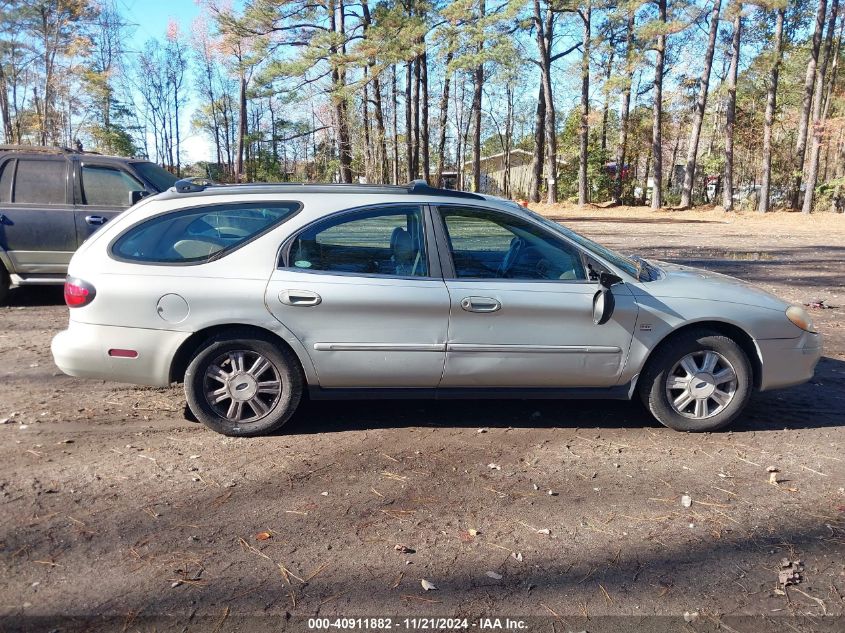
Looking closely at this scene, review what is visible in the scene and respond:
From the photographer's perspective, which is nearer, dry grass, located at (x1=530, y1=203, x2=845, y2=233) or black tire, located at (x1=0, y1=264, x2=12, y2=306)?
black tire, located at (x1=0, y1=264, x2=12, y2=306)

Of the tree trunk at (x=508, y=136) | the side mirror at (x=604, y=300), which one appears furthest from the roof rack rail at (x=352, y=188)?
the tree trunk at (x=508, y=136)

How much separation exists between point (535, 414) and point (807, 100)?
32969 millimetres

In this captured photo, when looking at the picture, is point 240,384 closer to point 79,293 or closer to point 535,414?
point 79,293

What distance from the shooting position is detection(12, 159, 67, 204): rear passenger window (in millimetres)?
7871

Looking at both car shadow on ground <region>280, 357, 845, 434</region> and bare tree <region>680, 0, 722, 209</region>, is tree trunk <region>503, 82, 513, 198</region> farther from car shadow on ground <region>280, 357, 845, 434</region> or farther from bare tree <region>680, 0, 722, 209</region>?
car shadow on ground <region>280, 357, 845, 434</region>

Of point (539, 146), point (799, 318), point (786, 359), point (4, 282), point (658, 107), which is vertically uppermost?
point (658, 107)

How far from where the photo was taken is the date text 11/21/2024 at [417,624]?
2.51m

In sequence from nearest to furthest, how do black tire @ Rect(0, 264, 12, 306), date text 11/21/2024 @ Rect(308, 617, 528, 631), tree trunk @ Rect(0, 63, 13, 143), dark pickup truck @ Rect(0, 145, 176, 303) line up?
date text 11/21/2024 @ Rect(308, 617, 528, 631), dark pickup truck @ Rect(0, 145, 176, 303), black tire @ Rect(0, 264, 12, 306), tree trunk @ Rect(0, 63, 13, 143)

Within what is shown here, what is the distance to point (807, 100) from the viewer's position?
99.9ft

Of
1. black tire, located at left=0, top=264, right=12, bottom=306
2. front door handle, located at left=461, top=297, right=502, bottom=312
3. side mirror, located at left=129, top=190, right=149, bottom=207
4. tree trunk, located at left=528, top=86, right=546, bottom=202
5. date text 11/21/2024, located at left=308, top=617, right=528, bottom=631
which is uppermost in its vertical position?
tree trunk, located at left=528, top=86, right=546, bottom=202

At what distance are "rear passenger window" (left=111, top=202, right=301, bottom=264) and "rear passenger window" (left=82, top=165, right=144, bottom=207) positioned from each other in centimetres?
420

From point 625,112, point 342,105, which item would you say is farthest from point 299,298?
point 625,112

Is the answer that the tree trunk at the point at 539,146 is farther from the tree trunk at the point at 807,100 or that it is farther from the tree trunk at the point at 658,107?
the tree trunk at the point at 807,100

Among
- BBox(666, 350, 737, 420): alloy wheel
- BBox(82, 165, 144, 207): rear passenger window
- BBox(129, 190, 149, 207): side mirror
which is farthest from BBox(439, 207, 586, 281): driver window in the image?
BBox(82, 165, 144, 207): rear passenger window
